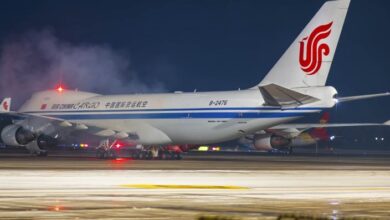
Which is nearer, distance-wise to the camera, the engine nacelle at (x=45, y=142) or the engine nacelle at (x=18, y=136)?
the engine nacelle at (x=18, y=136)

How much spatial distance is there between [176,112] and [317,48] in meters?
11.4

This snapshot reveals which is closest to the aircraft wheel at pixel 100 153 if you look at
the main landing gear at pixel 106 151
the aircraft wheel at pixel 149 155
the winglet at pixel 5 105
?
the main landing gear at pixel 106 151

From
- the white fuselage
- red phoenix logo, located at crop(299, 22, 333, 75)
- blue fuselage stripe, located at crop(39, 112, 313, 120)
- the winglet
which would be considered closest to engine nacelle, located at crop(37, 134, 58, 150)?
the white fuselage

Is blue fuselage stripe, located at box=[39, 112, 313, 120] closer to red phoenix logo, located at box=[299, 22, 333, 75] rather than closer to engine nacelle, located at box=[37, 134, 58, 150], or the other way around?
red phoenix logo, located at box=[299, 22, 333, 75]

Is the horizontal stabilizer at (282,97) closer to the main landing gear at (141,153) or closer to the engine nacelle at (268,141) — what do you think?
the main landing gear at (141,153)

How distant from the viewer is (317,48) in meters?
61.4

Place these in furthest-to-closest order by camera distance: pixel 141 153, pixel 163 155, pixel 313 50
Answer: pixel 163 155, pixel 141 153, pixel 313 50

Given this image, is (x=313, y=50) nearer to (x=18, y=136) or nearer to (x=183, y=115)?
(x=183, y=115)

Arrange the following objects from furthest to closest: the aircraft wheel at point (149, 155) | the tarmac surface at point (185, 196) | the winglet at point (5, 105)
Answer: the winglet at point (5, 105), the aircraft wheel at point (149, 155), the tarmac surface at point (185, 196)

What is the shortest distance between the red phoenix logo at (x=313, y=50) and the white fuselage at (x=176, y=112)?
1.85 meters

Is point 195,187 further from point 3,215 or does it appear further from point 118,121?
point 118,121

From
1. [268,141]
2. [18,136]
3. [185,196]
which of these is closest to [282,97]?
[268,141]

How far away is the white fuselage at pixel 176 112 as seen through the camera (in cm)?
6169

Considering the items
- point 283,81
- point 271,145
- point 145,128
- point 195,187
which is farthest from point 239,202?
point 271,145
